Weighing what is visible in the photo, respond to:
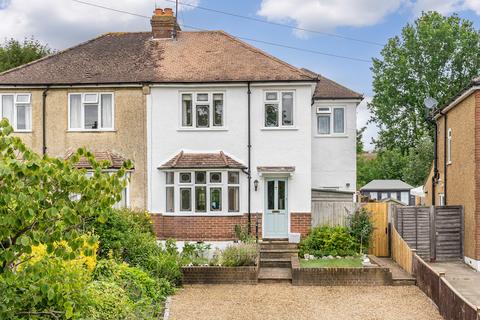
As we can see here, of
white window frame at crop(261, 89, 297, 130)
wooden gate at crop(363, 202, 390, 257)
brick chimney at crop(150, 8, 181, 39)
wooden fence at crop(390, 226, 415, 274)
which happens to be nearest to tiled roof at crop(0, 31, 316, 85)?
brick chimney at crop(150, 8, 181, 39)

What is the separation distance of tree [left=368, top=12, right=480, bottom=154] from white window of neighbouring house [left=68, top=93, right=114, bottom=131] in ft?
96.1

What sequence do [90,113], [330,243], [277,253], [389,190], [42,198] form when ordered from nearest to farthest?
[42,198] → [330,243] → [277,253] → [90,113] → [389,190]

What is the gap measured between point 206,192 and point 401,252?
24.0 ft

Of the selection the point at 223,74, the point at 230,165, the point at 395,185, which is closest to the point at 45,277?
the point at 230,165

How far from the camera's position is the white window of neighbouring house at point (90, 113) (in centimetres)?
2244

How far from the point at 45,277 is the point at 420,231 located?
17.3m

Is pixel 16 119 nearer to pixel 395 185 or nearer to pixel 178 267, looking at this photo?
pixel 178 267

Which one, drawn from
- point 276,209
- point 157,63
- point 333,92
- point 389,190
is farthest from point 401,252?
point 389,190

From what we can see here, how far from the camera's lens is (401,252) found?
63.8 feet

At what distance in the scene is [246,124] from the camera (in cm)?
2198

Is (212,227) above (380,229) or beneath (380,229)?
above

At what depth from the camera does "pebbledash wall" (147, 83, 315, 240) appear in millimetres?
21734

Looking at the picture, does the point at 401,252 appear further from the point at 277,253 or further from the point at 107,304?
the point at 107,304

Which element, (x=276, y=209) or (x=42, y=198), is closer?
(x=42, y=198)
